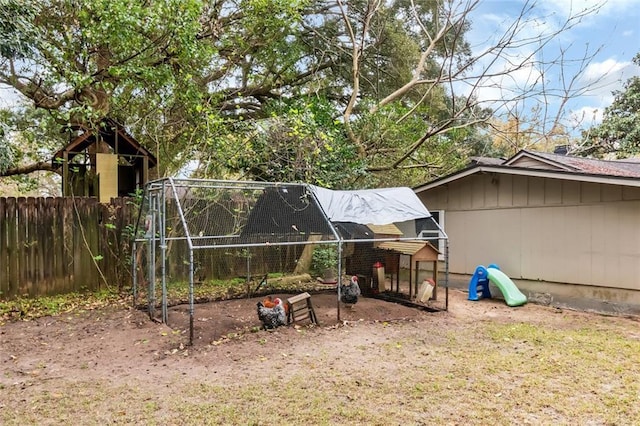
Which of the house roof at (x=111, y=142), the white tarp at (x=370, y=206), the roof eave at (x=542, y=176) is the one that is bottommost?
the white tarp at (x=370, y=206)

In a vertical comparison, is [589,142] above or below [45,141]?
above

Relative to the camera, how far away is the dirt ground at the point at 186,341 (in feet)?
13.3

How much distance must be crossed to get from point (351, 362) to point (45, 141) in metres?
9.67

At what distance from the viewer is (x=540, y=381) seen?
4.00 m

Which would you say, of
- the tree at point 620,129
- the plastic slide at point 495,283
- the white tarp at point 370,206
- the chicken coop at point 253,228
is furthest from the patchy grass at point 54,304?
the tree at point 620,129

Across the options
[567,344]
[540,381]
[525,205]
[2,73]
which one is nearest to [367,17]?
[525,205]

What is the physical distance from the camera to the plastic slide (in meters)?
7.66

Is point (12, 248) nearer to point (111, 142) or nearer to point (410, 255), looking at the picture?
point (111, 142)

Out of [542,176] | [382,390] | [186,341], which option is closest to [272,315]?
[186,341]

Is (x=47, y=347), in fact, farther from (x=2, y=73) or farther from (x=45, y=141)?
(x=45, y=141)

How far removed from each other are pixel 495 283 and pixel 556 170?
2222 millimetres

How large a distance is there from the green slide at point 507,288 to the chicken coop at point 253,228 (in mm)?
1268

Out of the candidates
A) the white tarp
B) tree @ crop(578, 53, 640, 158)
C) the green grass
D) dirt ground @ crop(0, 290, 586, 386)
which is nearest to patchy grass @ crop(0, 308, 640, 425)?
the green grass

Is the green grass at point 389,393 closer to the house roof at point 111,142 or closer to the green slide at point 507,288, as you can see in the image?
the green slide at point 507,288
